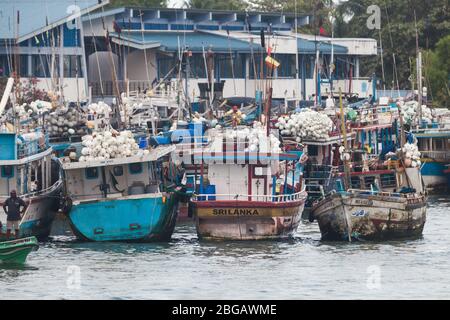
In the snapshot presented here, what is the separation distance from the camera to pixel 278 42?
93.5 m

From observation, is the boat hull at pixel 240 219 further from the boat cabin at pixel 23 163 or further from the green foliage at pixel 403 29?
the green foliage at pixel 403 29

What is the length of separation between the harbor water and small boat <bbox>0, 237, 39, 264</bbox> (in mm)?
358

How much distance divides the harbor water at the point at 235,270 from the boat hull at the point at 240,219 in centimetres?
40

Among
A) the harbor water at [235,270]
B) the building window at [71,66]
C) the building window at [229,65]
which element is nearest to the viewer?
the harbor water at [235,270]

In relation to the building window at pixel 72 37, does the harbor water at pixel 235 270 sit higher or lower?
lower

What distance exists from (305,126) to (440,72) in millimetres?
33367

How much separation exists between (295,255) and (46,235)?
9745mm

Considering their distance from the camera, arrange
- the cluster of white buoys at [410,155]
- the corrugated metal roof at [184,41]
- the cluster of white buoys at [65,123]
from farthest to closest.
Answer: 1. the corrugated metal roof at [184,41]
2. the cluster of white buoys at [65,123]
3. the cluster of white buoys at [410,155]

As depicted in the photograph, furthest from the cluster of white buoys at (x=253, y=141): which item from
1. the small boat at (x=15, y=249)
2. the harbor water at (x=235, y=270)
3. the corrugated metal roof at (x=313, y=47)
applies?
the corrugated metal roof at (x=313, y=47)

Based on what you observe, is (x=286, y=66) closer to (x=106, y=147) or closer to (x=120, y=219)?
(x=106, y=147)

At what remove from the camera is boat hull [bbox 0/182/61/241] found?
51.5m

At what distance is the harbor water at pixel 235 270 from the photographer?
41281 millimetres

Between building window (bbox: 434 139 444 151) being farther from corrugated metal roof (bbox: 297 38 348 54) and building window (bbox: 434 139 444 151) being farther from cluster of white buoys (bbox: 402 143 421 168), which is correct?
cluster of white buoys (bbox: 402 143 421 168)
